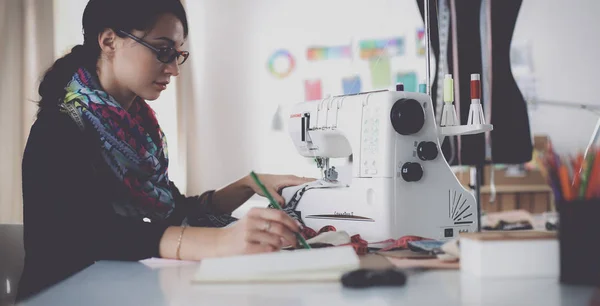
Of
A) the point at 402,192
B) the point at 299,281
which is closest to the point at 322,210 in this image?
the point at 402,192

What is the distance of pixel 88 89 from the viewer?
1.56 meters

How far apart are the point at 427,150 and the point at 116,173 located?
77cm

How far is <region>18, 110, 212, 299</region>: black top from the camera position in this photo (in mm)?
1153

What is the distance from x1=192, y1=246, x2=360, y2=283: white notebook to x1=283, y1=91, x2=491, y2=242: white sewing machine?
55 centimetres

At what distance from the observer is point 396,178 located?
1439mm

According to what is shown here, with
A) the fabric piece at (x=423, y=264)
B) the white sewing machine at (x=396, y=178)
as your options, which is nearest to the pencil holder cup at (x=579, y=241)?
the fabric piece at (x=423, y=264)

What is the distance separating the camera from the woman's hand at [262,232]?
3.35ft

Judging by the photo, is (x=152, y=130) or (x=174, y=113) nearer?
(x=152, y=130)

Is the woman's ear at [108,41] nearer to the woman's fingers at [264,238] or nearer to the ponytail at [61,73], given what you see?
the ponytail at [61,73]

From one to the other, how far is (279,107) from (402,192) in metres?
3.67

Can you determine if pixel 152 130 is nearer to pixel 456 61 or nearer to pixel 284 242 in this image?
pixel 284 242

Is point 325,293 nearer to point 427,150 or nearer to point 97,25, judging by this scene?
point 427,150

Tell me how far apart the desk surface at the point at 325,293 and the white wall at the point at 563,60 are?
4.06 metres

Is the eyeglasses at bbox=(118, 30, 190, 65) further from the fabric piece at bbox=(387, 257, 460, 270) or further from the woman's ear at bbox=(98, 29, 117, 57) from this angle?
the fabric piece at bbox=(387, 257, 460, 270)
